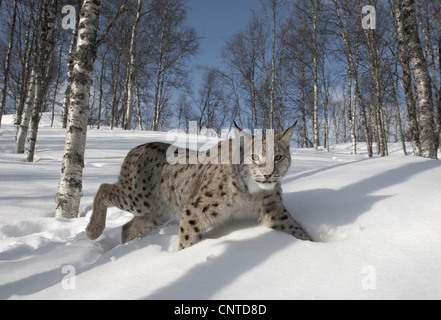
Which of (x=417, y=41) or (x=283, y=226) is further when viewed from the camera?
(x=417, y=41)

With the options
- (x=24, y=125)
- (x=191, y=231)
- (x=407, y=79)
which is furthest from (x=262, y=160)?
(x=24, y=125)

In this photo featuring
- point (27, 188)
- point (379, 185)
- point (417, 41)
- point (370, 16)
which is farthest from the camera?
point (370, 16)

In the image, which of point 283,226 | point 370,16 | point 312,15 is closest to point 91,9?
point 283,226

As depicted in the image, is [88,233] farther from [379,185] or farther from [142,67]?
[142,67]

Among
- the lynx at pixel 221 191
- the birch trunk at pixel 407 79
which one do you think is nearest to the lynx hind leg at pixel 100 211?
the lynx at pixel 221 191

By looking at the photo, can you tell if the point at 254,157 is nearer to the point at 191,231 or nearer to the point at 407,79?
the point at 191,231

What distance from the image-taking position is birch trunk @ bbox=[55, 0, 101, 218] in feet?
16.2

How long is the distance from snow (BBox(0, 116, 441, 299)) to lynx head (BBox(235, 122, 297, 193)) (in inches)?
17.8

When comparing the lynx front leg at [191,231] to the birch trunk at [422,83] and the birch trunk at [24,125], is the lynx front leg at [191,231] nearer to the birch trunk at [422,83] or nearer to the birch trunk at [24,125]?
the birch trunk at [422,83]

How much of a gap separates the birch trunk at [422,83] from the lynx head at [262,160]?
5.21m

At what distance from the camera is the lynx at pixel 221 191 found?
267 cm

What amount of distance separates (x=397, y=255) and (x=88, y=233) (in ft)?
10.5
